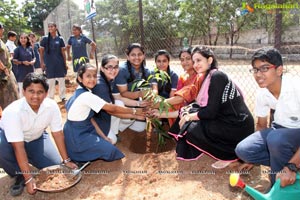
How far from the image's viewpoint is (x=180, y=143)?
2.74m

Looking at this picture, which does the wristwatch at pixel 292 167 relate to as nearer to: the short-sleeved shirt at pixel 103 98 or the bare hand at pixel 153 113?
the bare hand at pixel 153 113

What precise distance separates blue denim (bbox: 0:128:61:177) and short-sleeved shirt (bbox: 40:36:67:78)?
11.0 feet

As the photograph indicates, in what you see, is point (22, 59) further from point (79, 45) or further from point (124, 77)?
point (124, 77)

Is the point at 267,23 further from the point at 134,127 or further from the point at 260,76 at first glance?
the point at 260,76

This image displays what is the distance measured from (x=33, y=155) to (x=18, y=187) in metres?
0.33

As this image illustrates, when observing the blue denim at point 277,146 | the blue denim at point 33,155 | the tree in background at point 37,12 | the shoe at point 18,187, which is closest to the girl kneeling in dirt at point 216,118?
the blue denim at point 277,146

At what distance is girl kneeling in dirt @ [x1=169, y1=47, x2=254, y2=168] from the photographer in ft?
8.05

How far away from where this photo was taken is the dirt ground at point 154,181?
2.33 m

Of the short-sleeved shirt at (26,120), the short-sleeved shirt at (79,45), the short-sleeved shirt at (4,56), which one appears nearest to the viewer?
the short-sleeved shirt at (26,120)

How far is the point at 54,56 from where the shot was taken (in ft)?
19.9

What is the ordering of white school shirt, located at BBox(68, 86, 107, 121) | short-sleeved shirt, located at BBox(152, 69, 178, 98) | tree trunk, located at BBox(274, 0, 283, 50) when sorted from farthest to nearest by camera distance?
short-sleeved shirt, located at BBox(152, 69, 178, 98) < tree trunk, located at BBox(274, 0, 283, 50) < white school shirt, located at BBox(68, 86, 107, 121)

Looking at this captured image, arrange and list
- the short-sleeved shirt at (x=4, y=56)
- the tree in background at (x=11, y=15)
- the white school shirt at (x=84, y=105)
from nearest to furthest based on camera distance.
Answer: the white school shirt at (x=84, y=105)
the short-sleeved shirt at (x=4, y=56)
the tree in background at (x=11, y=15)

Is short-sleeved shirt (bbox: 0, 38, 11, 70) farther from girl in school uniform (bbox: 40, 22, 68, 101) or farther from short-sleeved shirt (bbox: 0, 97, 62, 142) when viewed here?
short-sleeved shirt (bbox: 0, 97, 62, 142)

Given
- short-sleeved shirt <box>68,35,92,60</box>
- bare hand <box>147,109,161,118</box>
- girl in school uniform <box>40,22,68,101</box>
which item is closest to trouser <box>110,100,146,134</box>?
bare hand <box>147,109,161,118</box>
